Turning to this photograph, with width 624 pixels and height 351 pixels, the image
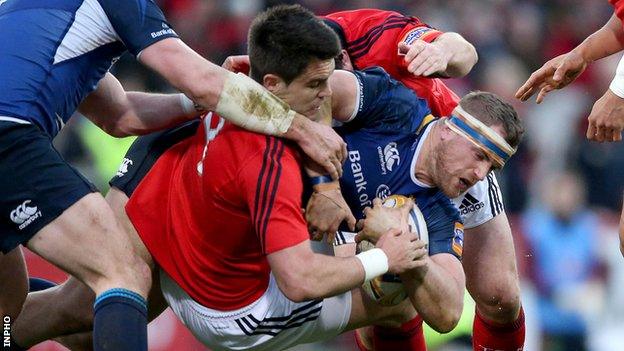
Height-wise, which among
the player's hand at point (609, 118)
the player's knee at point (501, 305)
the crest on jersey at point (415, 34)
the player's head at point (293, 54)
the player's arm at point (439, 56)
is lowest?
the player's knee at point (501, 305)

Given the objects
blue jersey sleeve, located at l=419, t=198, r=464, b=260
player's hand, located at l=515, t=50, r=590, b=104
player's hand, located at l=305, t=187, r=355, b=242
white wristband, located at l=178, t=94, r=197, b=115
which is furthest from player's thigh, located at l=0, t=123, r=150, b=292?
player's hand, located at l=515, t=50, r=590, b=104

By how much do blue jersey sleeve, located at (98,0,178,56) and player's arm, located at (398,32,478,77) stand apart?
112 centimetres

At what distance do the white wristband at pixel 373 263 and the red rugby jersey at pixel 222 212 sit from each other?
0.32m

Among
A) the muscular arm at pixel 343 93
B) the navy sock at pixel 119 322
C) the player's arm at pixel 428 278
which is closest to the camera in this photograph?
the navy sock at pixel 119 322

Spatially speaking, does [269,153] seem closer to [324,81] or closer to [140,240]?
[324,81]

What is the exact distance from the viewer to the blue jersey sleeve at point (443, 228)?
555 cm

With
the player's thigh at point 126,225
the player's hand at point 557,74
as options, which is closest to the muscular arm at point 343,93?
the player's thigh at point 126,225

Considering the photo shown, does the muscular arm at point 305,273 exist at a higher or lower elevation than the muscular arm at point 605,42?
lower

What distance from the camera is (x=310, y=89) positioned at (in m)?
5.16

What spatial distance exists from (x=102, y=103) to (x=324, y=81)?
1.31 m

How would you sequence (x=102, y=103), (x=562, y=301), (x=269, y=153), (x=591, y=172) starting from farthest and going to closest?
(x=591, y=172)
(x=562, y=301)
(x=102, y=103)
(x=269, y=153)

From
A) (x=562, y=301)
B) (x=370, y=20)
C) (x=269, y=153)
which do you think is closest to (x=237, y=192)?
(x=269, y=153)

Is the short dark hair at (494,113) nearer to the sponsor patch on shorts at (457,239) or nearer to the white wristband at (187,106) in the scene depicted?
the sponsor patch on shorts at (457,239)

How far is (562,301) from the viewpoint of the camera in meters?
8.73
